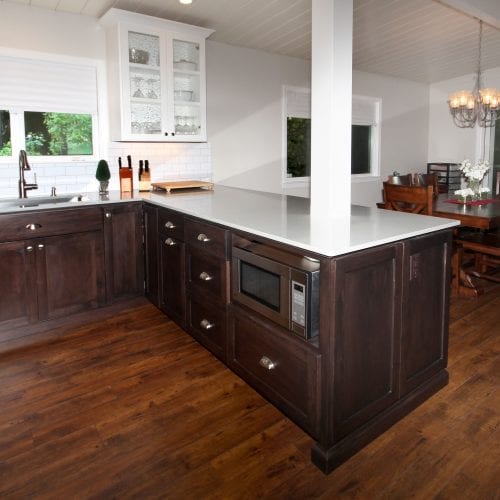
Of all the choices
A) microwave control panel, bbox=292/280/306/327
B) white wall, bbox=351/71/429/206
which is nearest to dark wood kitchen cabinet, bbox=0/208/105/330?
microwave control panel, bbox=292/280/306/327

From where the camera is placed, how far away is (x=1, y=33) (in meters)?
3.24

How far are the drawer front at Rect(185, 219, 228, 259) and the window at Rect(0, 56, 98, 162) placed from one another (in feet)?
5.22

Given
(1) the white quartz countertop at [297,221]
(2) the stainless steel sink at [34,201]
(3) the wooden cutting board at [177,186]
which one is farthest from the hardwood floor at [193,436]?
(3) the wooden cutting board at [177,186]

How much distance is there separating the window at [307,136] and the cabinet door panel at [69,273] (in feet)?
8.22

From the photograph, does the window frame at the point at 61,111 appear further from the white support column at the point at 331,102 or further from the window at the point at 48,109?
the white support column at the point at 331,102

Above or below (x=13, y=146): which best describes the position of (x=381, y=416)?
below

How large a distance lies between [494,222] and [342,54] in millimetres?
1860

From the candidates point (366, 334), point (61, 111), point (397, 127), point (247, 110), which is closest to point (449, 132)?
point (397, 127)

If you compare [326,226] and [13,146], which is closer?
[326,226]

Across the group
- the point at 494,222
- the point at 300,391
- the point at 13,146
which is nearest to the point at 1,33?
the point at 13,146

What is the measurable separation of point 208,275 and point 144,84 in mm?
1858

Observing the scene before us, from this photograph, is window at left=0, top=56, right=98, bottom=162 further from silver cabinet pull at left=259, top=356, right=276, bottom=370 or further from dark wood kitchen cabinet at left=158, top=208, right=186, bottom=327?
silver cabinet pull at left=259, top=356, right=276, bottom=370

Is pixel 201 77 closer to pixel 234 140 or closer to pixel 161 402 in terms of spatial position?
pixel 234 140

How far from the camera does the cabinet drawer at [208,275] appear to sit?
234 centimetres
